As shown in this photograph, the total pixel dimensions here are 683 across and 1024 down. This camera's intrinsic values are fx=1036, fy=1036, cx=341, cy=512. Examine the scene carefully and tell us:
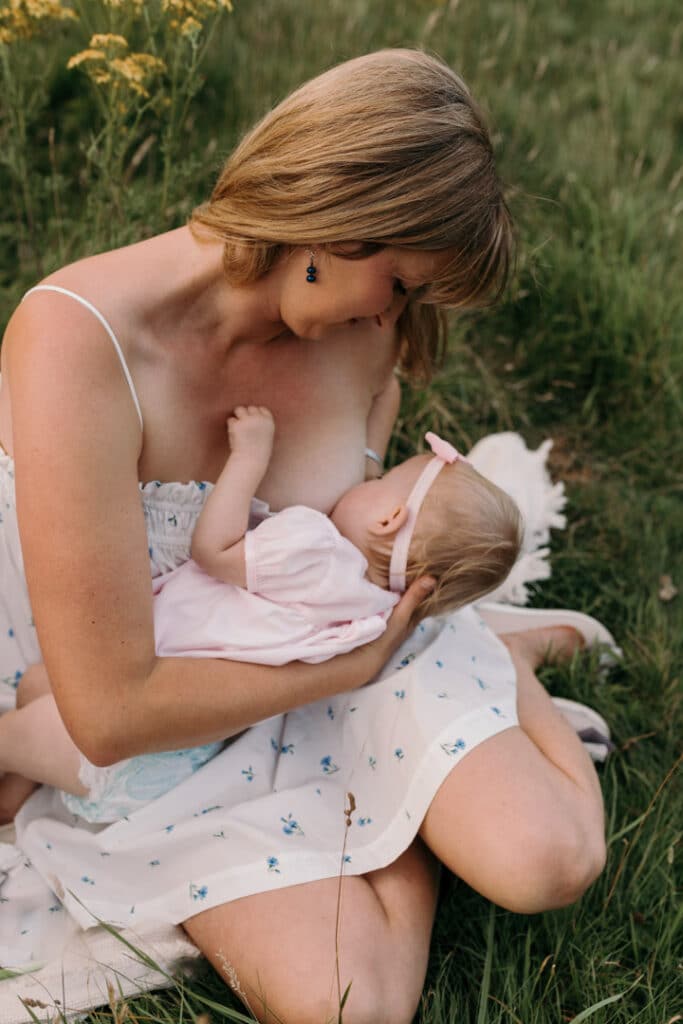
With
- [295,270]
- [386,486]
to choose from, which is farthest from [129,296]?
[386,486]

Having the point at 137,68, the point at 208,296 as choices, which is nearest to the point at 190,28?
the point at 137,68

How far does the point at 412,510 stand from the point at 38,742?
91 centimetres

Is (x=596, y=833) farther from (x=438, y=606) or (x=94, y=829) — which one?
(x=94, y=829)

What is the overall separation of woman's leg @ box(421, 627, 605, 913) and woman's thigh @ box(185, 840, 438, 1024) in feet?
0.60

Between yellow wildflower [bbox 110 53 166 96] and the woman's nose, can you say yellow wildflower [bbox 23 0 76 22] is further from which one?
the woman's nose

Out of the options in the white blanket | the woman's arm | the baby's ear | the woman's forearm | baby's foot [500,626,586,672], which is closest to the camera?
the woman's arm

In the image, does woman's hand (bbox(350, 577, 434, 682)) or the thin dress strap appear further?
woman's hand (bbox(350, 577, 434, 682))

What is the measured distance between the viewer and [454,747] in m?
2.10

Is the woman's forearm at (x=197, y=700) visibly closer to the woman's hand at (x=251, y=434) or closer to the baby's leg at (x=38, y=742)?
the baby's leg at (x=38, y=742)

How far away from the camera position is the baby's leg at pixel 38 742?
6.85 feet

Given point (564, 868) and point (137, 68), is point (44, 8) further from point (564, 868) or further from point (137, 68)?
point (564, 868)

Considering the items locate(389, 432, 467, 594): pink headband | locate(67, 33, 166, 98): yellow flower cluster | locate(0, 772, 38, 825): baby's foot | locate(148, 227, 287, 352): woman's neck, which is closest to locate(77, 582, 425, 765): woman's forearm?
locate(389, 432, 467, 594): pink headband

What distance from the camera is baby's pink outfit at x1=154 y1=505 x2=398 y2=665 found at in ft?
6.57

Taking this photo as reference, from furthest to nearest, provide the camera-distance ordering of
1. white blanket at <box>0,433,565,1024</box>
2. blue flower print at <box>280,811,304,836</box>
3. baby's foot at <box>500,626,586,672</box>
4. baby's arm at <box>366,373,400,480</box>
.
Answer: baby's foot at <box>500,626,586,672</box>
baby's arm at <box>366,373,400,480</box>
blue flower print at <box>280,811,304,836</box>
white blanket at <box>0,433,565,1024</box>
